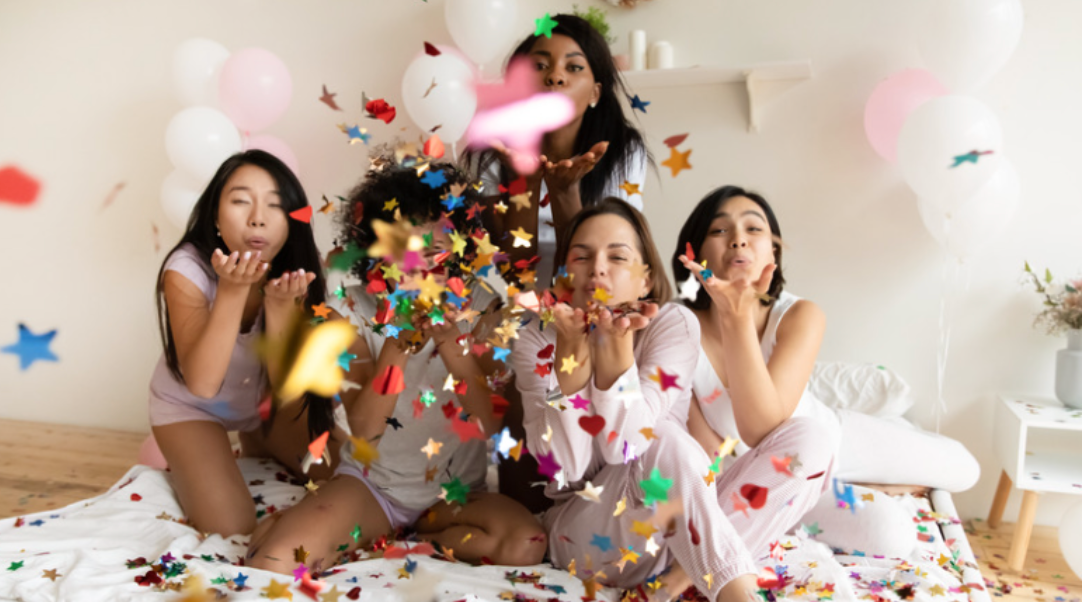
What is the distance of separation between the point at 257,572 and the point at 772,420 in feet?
3.59

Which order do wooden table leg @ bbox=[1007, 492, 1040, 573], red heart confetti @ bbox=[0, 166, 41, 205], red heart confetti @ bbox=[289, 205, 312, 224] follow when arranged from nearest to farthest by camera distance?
1. red heart confetti @ bbox=[289, 205, 312, 224]
2. wooden table leg @ bbox=[1007, 492, 1040, 573]
3. red heart confetti @ bbox=[0, 166, 41, 205]

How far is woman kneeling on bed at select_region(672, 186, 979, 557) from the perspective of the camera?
163 cm

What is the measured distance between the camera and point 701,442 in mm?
1882

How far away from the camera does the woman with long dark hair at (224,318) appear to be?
188 centimetres

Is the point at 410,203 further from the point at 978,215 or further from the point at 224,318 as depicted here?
the point at 978,215

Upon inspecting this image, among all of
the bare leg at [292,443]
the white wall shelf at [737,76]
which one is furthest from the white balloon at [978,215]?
the bare leg at [292,443]

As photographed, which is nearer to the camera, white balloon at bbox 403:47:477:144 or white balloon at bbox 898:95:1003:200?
white balloon at bbox 898:95:1003:200

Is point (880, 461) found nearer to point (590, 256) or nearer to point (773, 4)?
point (590, 256)

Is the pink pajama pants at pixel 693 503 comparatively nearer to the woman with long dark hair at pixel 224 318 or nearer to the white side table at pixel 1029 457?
the woman with long dark hair at pixel 224 318

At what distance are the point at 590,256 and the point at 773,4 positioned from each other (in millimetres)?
1429

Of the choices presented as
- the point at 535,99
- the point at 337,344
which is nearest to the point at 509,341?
the point at 337,344

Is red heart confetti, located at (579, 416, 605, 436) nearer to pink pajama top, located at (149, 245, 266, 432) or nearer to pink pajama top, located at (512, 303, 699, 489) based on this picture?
pink pajama top, located at (512, 303, 699, 489)

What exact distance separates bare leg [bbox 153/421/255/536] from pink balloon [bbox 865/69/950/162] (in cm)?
208

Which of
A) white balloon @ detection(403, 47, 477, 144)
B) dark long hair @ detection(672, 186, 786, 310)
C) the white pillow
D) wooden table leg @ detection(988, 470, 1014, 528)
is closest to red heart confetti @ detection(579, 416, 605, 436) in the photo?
dark long hair @ detection(672, 186, 786, 310)
